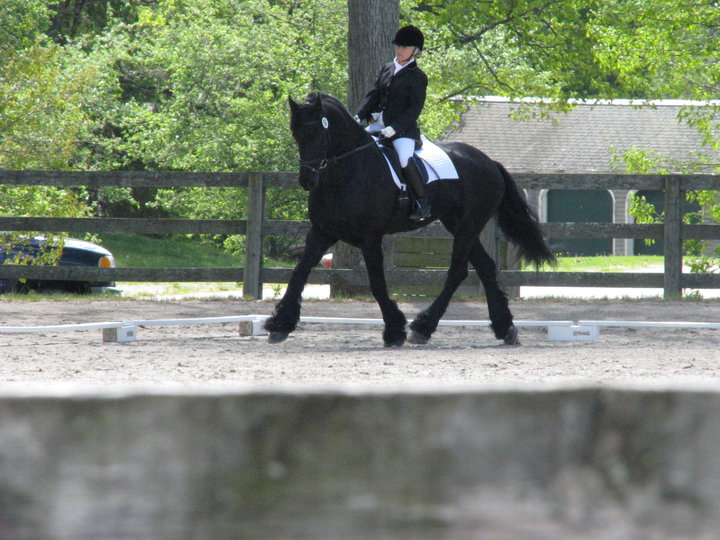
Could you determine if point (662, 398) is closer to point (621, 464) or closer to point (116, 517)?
point (621, 464)

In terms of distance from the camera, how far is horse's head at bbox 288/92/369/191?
7.92 m

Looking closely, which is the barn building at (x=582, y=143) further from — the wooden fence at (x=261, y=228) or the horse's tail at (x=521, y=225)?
the horse's tail at (x=521, y=225)

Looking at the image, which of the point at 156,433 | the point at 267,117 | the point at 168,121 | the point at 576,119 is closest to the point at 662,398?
the point at 156,433

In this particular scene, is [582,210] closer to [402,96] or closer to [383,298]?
[402,96]

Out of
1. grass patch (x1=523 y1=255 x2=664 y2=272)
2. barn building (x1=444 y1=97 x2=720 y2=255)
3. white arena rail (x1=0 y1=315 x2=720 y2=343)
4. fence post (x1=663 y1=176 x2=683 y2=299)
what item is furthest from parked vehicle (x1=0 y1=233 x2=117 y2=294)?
barn building (x1=444 y1=97 x2=720 y2=255)

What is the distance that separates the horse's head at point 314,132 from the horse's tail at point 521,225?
2088 millimetres

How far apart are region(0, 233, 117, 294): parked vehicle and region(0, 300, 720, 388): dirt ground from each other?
1656 millimetres

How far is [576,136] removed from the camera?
38.1 metres

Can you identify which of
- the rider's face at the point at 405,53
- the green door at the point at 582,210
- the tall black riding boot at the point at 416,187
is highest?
the green door at the point at 582,210

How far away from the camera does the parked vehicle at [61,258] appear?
13.5m

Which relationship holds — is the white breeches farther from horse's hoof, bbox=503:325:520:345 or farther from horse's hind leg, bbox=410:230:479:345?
horse's hoof, bbox=503:325:520:345

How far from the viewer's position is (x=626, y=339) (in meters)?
9.23

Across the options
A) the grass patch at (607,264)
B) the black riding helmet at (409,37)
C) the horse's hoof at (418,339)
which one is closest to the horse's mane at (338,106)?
the black riding helmet at (409,37)

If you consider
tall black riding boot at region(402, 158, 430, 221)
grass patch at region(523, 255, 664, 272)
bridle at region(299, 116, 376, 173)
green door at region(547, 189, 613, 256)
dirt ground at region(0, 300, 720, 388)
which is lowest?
dirt ground at region(0, 300, 720, 388)
